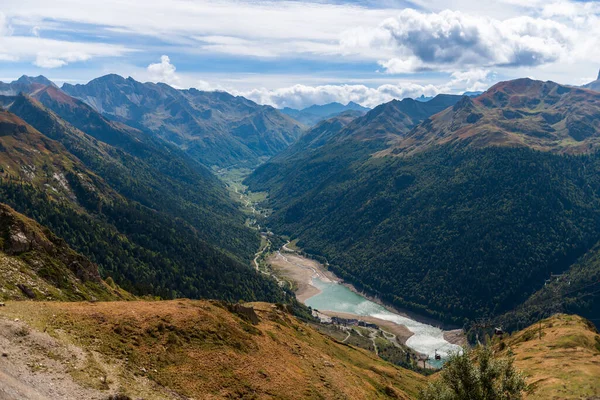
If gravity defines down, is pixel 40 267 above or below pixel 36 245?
below

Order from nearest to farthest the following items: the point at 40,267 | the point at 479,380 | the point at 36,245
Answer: the point at 479,380 → the point at 40,267 → the point at 36,245

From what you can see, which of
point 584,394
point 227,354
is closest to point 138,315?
point 227,354

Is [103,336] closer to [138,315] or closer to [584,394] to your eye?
[138,315]

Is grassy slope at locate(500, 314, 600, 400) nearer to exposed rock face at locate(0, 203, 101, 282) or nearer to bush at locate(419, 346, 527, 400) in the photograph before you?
bush at locate(419, 346, 527, 400)

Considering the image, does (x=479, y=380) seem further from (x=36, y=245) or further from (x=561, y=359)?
(x=36, y=245)

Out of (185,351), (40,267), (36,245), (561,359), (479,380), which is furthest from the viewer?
(561,359)

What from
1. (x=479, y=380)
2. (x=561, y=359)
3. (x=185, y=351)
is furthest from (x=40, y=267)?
(x=561, y=359)
